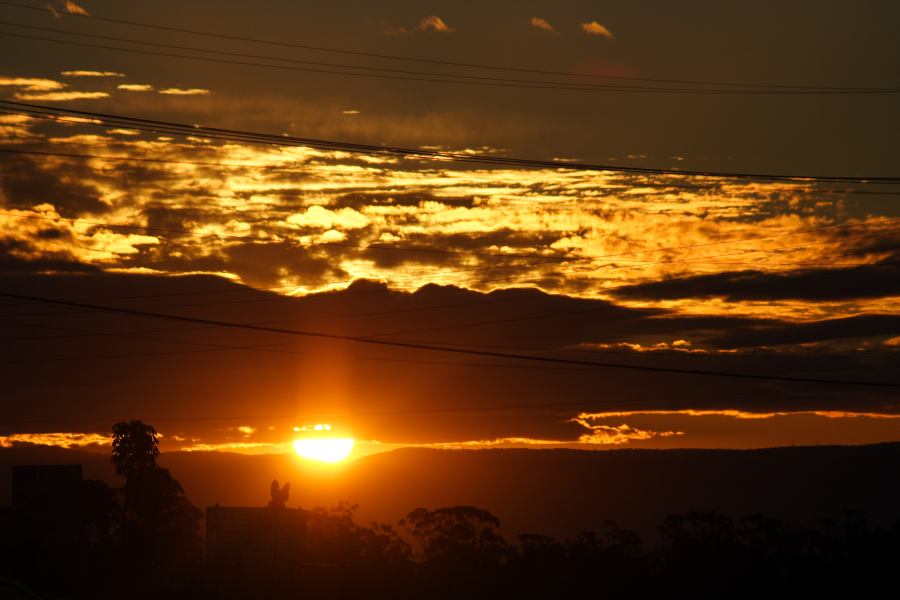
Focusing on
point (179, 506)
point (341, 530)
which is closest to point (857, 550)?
point (341, 530)

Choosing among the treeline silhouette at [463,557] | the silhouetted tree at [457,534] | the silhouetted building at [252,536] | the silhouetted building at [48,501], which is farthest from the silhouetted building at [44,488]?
the silhouetted tree at [457,534]

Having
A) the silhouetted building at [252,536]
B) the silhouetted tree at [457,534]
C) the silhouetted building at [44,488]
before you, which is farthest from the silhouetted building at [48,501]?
the silhouetted tree at [457,534]

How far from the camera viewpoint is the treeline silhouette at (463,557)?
8706 centimetres

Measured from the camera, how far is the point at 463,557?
130125 millimetres

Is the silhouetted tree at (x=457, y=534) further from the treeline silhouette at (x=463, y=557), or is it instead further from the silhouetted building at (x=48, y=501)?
the silhouetted building at (x=48, y=501)

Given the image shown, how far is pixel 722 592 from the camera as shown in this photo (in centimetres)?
10494

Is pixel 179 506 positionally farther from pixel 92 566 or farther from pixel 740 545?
pixel 740 545

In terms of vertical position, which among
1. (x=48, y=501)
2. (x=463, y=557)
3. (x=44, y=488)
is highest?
(x=44, y=488)

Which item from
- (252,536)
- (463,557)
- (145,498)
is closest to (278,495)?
(252,536)

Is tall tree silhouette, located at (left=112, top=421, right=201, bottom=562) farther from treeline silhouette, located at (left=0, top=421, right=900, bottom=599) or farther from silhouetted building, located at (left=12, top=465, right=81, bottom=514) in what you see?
silhouetted building, located at (left=12, top=465, right=81, bottom=514)

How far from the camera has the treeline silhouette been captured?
87062mm

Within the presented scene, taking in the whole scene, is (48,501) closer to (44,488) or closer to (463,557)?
(44,488)

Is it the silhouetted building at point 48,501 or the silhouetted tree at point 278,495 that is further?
the silhouetted tree at point 278,495

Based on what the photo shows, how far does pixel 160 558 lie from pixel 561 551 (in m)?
38.3
